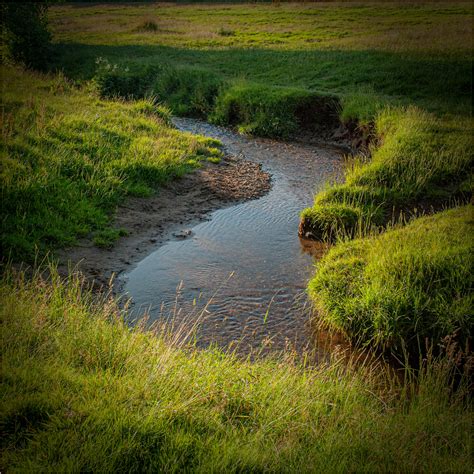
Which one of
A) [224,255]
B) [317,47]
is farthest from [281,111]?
[317,47]

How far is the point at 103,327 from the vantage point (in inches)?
278

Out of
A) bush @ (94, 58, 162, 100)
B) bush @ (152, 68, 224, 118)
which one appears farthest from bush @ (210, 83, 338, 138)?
bush @ (94, 58, 162, 100)

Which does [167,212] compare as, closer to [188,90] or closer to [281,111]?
[281,111]

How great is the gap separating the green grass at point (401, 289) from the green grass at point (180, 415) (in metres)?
1.67

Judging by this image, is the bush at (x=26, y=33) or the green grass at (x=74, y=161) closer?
the green grass at (x=74, y=161)

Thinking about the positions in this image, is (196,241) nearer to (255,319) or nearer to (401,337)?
(255,319)

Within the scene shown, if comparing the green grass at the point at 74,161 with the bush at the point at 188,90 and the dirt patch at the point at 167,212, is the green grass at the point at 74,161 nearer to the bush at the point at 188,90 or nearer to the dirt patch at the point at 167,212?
the dirt patch at the point at 167,212

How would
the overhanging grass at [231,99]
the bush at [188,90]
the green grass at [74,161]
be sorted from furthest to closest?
the bush at [188,90], the overhanging grass at [231,99], the green grass at [74,161]

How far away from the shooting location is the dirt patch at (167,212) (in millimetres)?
11312

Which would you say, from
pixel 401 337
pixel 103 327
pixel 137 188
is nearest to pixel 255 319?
pixel 401 337

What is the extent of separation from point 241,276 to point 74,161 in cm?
651

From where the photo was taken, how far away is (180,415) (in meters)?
5.40

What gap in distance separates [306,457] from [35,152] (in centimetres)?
1196

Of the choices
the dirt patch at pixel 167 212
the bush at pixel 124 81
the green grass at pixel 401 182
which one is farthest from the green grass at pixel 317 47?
the dirt patch at pixel 167 212
